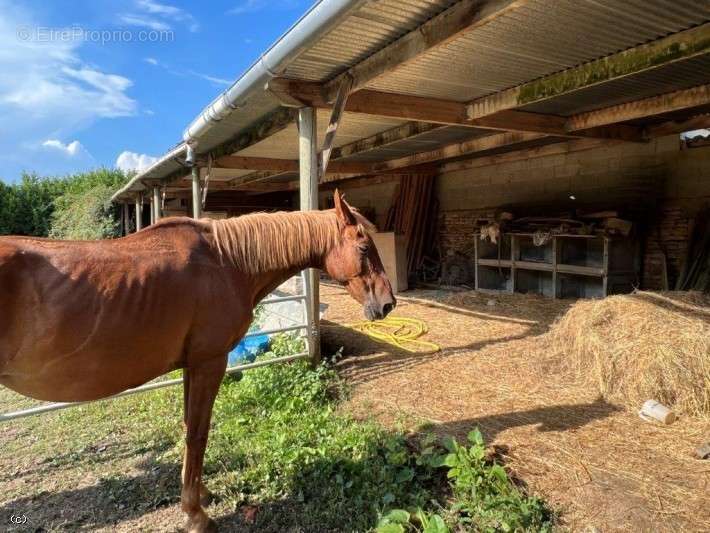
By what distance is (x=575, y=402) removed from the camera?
347cm

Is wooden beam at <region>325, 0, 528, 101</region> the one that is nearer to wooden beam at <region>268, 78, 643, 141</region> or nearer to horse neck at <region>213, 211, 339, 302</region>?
wooden beam at <region>268, 78, 643, 141</region>

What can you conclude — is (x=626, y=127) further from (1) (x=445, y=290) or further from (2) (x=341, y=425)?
(2) (x=341, y=425)

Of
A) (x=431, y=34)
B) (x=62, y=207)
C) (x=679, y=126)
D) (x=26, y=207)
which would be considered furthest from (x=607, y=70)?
(x=26, y=207)

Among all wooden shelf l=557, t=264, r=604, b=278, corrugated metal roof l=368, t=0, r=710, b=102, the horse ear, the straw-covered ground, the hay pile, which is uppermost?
corrugated metal roof l=368, t=0, r=710, b=102

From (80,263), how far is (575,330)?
4.13 meters

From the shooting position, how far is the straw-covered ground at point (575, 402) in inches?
88.4

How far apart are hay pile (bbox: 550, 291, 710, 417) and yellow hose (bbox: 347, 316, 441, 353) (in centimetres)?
142

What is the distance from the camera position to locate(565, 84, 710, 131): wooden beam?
13.7 feet

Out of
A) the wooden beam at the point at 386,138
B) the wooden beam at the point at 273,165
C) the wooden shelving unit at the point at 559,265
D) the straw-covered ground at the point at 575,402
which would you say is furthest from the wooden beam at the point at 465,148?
the straw-covered ground at the point at 575,402

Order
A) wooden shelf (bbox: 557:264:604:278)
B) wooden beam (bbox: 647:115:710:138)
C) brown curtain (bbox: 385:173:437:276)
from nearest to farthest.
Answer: wooden beam (bbox: 647:115:710:138)
wooden shelf (bbox: 557:264:604:278)
brown curtain (bbox: 385:173:437:276)

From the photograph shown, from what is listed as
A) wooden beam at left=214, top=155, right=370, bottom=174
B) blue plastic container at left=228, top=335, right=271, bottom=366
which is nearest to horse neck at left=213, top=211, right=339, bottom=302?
blue plastic container at left=228, top=335, right=271, bottom=366

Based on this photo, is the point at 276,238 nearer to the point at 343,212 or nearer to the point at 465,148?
the point at 343,212

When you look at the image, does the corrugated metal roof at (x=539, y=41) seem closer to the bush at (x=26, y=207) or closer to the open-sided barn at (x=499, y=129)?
the open-sided barn at (x=499, y=129)

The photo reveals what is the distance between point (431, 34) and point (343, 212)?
1.36 m
